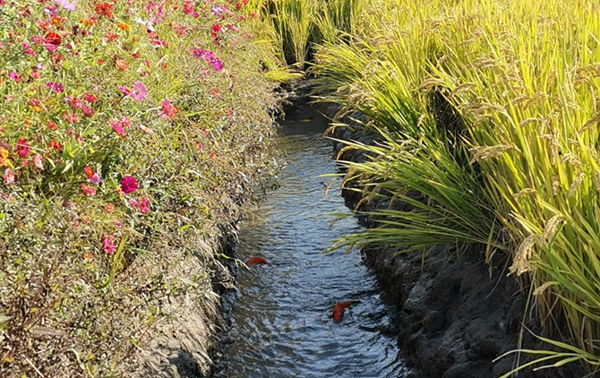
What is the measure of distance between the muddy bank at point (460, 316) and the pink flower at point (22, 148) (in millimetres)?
1789

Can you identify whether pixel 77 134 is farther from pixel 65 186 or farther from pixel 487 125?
pixel 487 125

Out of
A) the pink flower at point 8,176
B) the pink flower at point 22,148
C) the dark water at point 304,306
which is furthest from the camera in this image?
the dark water at point 304,306

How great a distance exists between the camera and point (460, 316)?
3.02m

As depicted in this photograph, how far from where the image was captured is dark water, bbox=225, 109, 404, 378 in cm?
347

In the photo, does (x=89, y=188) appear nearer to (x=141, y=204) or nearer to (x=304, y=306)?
(x=141, y=204)

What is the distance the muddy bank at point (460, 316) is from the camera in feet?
8.62

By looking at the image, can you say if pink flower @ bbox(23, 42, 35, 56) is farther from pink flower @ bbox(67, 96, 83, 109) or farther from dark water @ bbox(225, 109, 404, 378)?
dark water @ bbox(225, 109, 404, 378)

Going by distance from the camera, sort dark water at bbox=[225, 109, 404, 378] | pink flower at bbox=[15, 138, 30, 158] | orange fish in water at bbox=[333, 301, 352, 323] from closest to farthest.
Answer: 1. pink flower at bbox=[15, 138, 30, 158]
2. dark water at bbox=[225, 109, 404, 378]
3. orange fish in water at bbox=[333, 301, 352, 323]

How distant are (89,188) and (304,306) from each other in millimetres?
1924

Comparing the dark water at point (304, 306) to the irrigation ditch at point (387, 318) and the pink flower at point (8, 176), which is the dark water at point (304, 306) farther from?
the pink flower at point (8, 176)

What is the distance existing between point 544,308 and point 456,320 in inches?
26.7

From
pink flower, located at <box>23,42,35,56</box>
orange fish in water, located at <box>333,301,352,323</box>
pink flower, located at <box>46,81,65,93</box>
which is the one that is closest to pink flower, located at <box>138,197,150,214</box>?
pink flower, located at <box>46,81,65,93</box>

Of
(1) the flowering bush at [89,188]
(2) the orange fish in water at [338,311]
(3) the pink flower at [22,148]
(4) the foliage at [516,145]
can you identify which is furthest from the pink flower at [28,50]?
(2) the orange fish in water at [338,311]

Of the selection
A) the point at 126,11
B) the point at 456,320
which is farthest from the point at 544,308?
the point at 126,11
